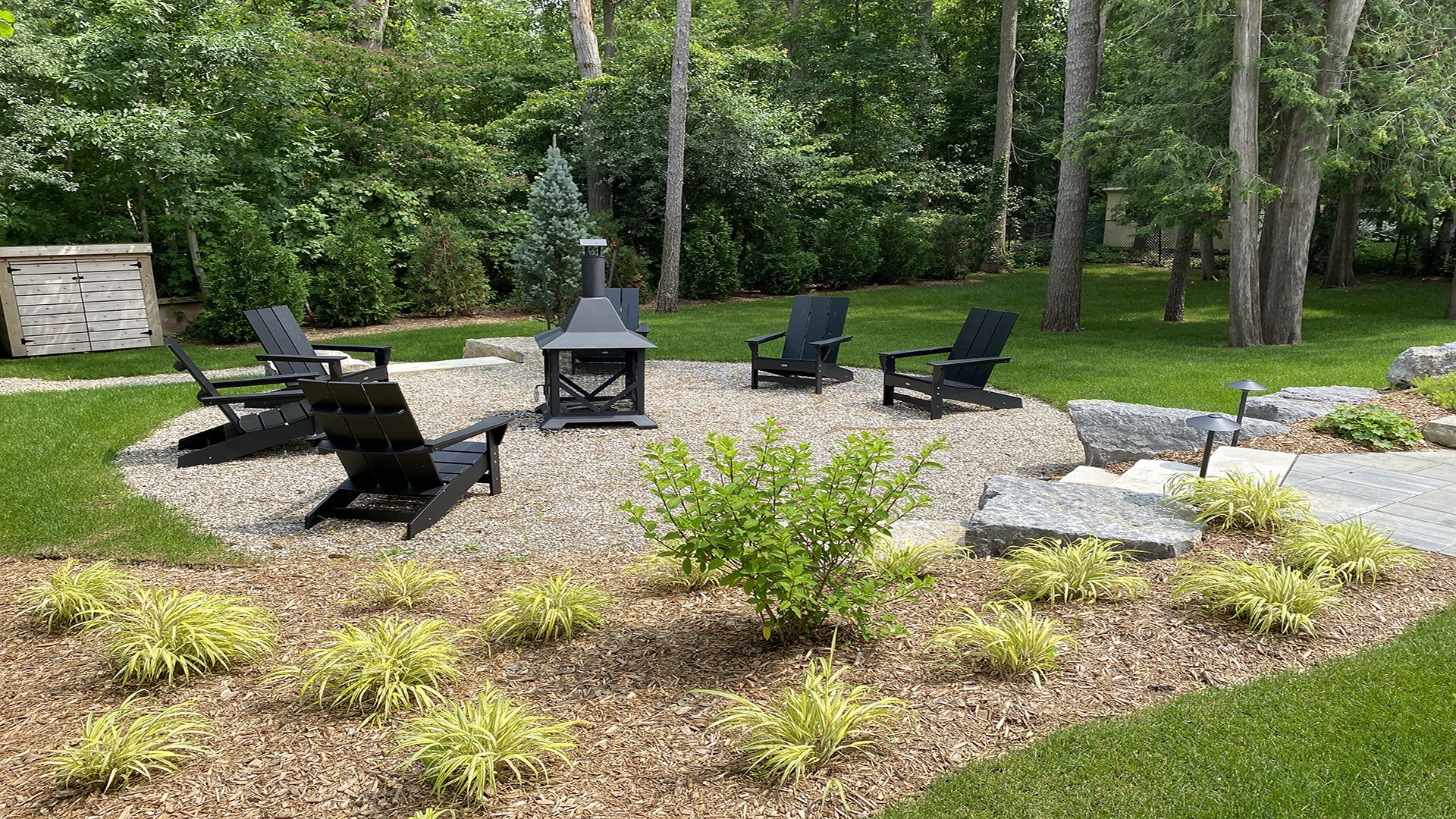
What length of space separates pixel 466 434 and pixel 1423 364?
730 centimetres

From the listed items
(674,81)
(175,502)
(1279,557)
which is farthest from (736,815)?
(674,81)

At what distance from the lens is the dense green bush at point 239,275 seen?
44.2ft

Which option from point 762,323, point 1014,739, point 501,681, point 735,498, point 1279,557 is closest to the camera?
point 1014,739

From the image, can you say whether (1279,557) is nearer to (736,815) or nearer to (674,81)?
(736,815)

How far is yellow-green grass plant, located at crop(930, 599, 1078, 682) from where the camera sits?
3033mm

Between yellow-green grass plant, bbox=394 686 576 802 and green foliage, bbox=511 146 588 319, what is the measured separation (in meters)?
10.9

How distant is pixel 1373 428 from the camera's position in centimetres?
583

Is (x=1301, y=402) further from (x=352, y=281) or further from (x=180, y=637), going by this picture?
(x=352, y=281)

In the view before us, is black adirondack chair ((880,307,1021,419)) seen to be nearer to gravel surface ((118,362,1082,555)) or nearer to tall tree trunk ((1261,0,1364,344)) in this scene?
gravel surface ((118,362,1082,555))

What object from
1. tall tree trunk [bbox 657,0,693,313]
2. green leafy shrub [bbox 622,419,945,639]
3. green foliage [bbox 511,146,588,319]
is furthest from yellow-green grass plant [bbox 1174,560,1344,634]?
tall tree trunk [bbox 657,0,693,313]

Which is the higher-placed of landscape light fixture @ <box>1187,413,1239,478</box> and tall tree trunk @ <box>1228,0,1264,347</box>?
tall tree trunk @ <box>1228,0,1264,347</box>

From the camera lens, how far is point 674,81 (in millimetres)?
17047

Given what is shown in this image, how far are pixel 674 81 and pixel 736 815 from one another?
16.3 meters

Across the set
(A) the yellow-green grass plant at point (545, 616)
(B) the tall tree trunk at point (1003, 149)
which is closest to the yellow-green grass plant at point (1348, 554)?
(A) the yellow-green grass plant at point (545, 616)
